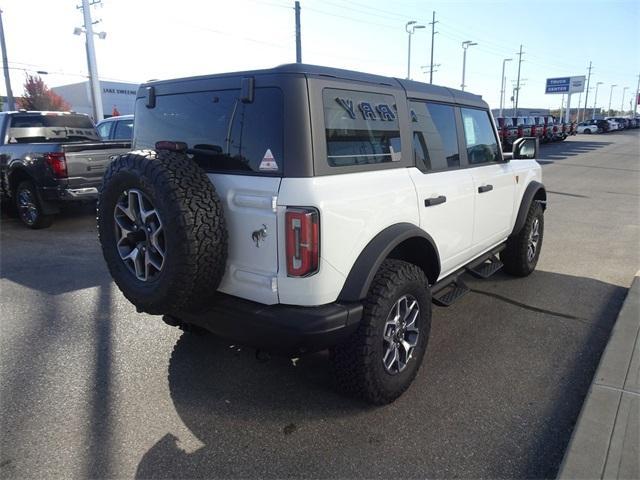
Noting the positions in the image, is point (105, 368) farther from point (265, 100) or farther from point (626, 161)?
point (626, 161)

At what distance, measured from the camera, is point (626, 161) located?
19.8m

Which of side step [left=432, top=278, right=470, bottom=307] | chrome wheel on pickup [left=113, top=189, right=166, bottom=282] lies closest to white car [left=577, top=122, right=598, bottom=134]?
side step [left=432, top=278, right=470, bottom=307]

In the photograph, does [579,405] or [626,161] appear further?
[626,161]

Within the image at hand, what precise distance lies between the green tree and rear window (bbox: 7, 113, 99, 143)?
48.7 metres

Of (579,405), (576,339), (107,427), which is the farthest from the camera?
(576,339)

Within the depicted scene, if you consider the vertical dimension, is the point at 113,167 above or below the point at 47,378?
above

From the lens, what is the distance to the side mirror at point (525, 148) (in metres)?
4.67

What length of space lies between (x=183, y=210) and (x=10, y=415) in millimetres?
1715

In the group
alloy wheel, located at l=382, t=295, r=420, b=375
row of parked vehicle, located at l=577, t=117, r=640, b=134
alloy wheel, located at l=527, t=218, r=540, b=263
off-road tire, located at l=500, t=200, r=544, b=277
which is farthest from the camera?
row of parked vehicle, located at l=577, t=117, r=640, b=134

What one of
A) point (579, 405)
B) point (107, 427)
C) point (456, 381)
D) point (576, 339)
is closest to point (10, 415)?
point (107, 427)

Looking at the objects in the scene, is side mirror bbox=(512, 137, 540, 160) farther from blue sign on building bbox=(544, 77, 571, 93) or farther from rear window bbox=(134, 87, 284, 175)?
blue sign on building bbox=(544, 77, 571, 93)

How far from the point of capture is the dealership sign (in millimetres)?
67188

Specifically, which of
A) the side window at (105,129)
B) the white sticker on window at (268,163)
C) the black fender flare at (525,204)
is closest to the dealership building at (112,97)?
the side window at (105,129)

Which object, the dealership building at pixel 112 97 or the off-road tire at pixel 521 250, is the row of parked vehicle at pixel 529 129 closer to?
the off-road tire at pixel 521 250
